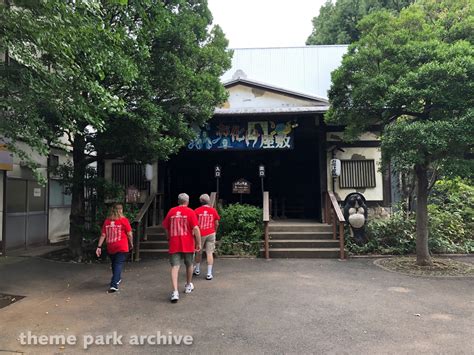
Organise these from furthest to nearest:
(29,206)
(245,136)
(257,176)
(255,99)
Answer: (257,176) < (255,99) < (245,136) < (29,206)

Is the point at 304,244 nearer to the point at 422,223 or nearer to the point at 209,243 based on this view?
the point at 422,223

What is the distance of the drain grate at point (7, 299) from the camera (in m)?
5.59

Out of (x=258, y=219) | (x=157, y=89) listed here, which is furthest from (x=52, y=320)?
(x=258, y=219)

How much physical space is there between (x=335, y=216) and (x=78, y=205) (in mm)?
6606

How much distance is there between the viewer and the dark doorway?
14.1m

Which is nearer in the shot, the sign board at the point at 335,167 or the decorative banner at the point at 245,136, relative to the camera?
the sign board at the point at 335,167

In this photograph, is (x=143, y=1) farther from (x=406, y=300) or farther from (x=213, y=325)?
(x=406, y=300)

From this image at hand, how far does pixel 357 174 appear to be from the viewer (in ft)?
38.2

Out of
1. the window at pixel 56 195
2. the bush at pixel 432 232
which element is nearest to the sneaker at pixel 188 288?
the bush at pixel 432 232

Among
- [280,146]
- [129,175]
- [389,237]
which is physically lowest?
[389,237]

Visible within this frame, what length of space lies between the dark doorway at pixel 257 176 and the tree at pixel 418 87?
18.0ft

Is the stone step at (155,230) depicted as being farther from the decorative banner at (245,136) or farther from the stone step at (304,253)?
the stone step at (304,253)

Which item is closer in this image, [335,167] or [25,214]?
[25,214]

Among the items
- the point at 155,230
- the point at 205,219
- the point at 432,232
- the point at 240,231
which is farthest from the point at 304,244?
the point at 155,230
